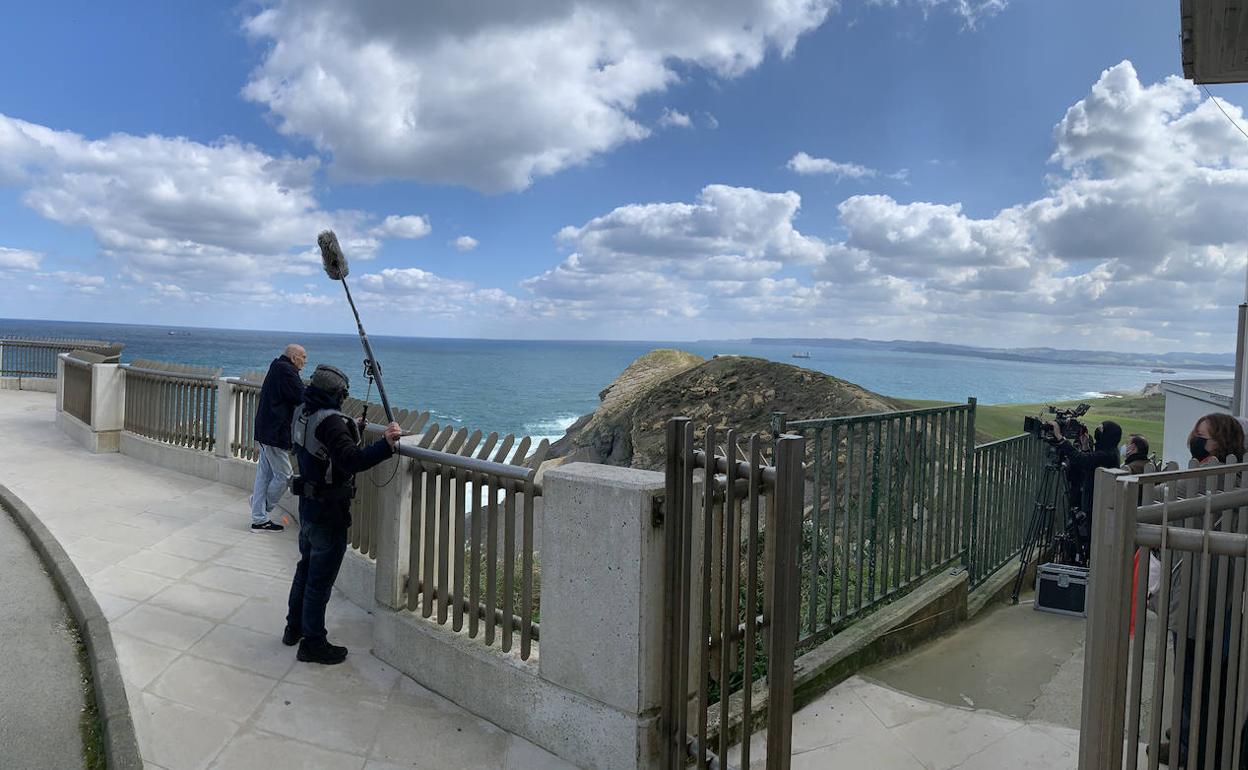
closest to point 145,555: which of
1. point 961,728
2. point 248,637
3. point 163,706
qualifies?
point 248,637

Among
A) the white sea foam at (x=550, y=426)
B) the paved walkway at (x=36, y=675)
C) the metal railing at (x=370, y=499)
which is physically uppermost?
the metal railing at (x=370, y=499)

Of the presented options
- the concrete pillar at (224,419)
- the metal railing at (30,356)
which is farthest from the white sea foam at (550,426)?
the concrete pillar at (224,419)

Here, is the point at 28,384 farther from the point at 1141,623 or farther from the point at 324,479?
the point at 1141,623

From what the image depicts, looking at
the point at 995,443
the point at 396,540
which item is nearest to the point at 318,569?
the point at 396,540

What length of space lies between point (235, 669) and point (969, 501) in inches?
229

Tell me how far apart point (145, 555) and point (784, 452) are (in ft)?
21.5

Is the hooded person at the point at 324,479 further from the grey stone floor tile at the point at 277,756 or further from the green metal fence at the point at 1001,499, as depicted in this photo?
the green metal fence at the point at 1001,499

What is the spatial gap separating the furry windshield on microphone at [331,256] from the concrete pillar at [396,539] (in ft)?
6.27

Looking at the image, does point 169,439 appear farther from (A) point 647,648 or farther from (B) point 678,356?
(B) point 678,356

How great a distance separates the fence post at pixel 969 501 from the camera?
20.9ft

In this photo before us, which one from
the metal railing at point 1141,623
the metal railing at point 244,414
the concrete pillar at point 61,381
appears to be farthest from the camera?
the concrete pillar at point 61,381

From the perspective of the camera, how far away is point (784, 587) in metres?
2.82

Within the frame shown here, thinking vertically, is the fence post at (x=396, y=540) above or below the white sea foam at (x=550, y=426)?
above

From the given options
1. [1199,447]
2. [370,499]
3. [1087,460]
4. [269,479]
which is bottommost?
[269,479]
